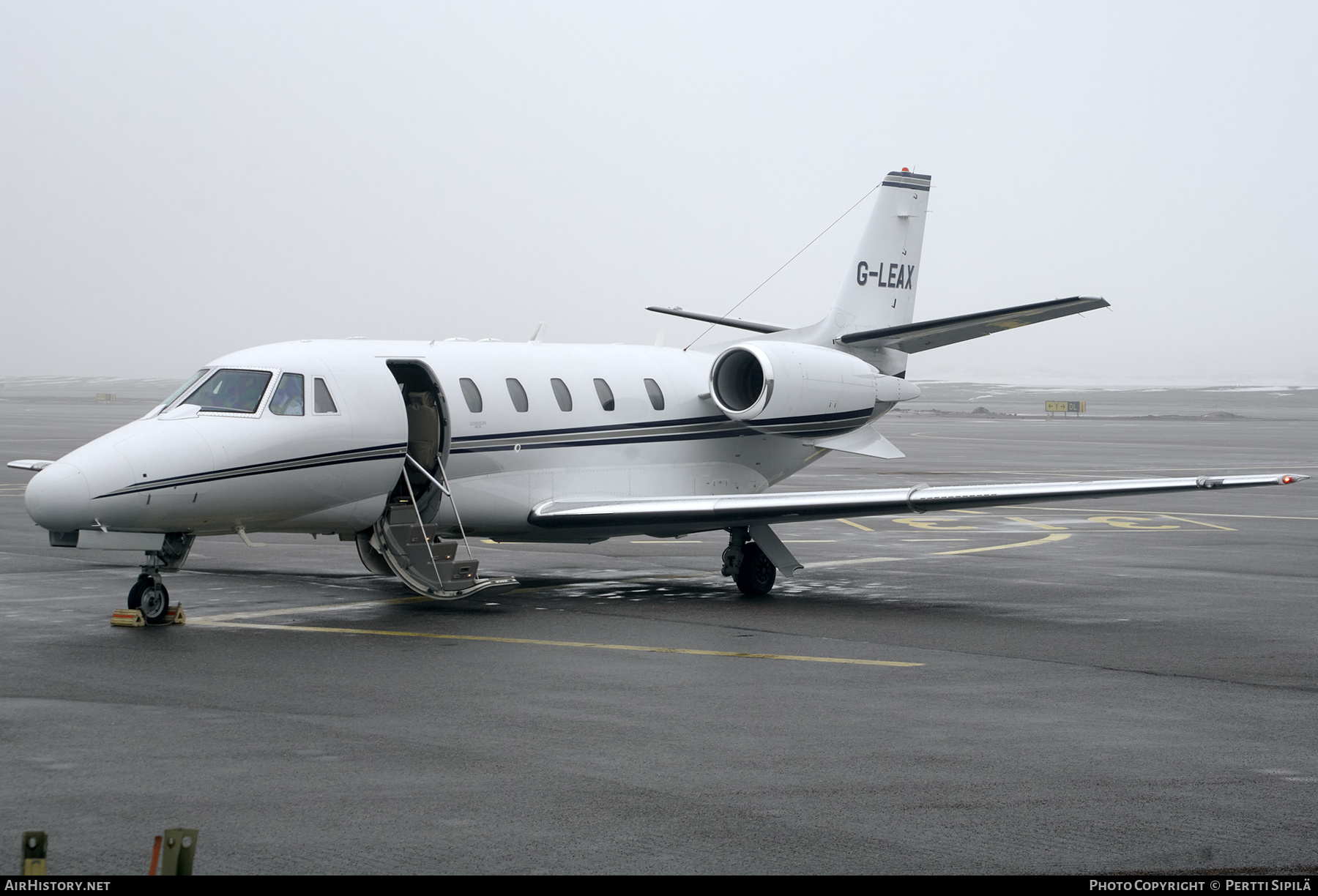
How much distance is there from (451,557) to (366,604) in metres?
1.07

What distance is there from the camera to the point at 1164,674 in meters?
10.7

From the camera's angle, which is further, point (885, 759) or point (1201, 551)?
point (1201, 551)

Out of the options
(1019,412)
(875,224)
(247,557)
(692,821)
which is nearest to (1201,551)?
(875,224)

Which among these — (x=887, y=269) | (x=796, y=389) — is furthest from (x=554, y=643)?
(x=887, y=269)

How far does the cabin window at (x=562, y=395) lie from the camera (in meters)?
15.8

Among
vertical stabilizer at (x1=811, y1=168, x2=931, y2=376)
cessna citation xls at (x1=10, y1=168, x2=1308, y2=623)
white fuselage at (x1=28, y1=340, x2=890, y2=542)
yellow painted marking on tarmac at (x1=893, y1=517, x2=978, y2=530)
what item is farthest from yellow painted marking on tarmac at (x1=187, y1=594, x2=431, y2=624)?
yellow painted marking on tarmac at (x1=893, y1=517, x2=978, y2=530)

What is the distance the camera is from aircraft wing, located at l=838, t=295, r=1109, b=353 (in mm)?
14824

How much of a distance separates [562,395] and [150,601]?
5208 mm

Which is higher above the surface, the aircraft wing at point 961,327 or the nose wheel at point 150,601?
the aircraft wing at point 961,327

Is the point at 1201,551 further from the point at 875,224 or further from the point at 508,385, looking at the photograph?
the point at 508,385

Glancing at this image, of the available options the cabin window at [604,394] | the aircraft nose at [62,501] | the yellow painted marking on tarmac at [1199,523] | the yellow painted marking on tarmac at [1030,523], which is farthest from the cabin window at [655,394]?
the yellow painted marking on tarmac at [1199,523]

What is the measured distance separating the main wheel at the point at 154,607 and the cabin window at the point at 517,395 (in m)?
4.33

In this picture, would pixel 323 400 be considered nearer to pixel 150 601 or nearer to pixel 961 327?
pixel 150 601

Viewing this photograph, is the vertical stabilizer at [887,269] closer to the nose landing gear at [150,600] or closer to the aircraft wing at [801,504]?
the aircraft wing at [801,504]
